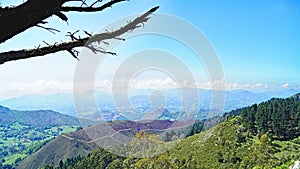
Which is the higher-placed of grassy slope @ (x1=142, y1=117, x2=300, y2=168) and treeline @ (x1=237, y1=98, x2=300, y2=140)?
treeline @ (x1=237, y1=98, x2=300, y2=140)

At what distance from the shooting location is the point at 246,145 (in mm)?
75000

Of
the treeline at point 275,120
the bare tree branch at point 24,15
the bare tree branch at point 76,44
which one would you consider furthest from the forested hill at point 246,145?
the bare tree branch at point 24,15

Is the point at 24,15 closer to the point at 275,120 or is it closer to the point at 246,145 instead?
the point at 246,145

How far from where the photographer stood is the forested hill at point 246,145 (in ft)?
214

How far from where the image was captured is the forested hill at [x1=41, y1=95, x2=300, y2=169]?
6512 cm

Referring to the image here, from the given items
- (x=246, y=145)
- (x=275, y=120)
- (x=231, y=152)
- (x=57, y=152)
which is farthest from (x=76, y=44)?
(x=57, y=152)

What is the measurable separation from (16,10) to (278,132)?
84177 millimetres

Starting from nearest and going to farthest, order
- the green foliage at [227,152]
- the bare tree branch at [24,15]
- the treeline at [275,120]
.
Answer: the bare tree branch at [24,15] < the green foliage at [227,152] < the treeline at [275,120]

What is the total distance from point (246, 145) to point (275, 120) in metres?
12.2

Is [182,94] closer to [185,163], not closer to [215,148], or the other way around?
[185,163]

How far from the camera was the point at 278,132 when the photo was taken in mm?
79188

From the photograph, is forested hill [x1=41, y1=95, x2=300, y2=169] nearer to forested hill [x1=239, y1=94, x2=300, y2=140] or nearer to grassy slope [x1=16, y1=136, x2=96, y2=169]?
forested hill [x1=239, y1=94, x2=300, y2=140]

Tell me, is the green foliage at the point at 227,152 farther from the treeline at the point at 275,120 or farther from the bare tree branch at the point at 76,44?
the bare tree branch at the point at 76,44

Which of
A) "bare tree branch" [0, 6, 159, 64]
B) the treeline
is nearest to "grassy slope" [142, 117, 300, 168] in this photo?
the treeline
